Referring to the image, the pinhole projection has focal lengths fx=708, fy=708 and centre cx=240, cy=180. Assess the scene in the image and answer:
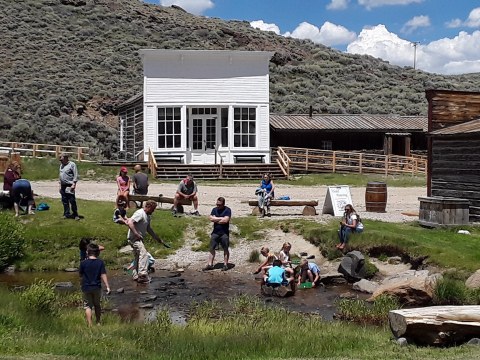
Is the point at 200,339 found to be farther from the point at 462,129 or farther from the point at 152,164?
the point at 152,164

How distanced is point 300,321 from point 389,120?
33.7 metres

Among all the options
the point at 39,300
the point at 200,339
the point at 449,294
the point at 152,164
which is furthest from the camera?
the point at 152,164

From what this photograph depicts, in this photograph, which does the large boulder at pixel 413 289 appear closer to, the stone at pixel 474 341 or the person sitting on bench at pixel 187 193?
the stone at pixel 474 341

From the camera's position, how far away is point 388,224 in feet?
69.1

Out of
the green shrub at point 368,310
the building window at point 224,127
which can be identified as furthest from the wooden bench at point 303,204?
the building window at point 224,127

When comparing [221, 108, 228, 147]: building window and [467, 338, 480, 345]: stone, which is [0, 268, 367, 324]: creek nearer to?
[467, 338, 480, 345]: stone

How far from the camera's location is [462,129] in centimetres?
2173

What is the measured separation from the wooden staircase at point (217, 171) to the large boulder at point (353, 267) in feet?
59.5

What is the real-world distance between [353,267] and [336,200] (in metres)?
5.89

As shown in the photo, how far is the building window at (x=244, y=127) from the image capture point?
126ft

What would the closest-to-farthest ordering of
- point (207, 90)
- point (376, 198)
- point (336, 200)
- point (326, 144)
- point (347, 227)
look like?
point (347, 227) → point (336, 200) → point (376, 198) → point (207, 90) → point (326, 144)

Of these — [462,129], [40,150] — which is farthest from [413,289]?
[40,150]

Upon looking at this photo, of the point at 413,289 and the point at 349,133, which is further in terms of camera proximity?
the point at 349,133

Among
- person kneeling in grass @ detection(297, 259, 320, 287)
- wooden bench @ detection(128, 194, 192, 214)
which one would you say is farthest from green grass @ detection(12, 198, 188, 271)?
person kneeling in grass @ detection(297, 259, 320, 287)
